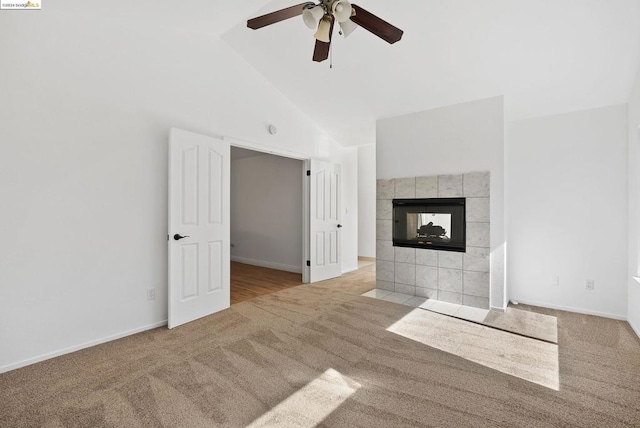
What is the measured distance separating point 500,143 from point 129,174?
159 inches

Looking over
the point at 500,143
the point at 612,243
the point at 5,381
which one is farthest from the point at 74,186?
the point at 612,243

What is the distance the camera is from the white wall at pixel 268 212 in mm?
5875

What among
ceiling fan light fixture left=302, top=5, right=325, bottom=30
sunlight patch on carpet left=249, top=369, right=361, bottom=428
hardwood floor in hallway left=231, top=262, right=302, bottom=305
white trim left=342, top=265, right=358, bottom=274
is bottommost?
sunlight patch on carpet left=249, top=369, right=361, bottom=428

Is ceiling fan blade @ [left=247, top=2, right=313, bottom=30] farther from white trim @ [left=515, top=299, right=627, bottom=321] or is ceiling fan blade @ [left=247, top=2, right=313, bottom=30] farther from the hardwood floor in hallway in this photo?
white trim @ [left=515, top=299, right=627, bottom=321]

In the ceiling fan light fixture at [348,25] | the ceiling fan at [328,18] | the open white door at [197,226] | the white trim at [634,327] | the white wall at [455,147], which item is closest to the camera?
the ceiling fan at [328,18]

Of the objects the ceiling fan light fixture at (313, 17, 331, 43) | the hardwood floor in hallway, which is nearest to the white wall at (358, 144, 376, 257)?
the hardwood floor in hallway

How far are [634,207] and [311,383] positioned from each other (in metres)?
3.59

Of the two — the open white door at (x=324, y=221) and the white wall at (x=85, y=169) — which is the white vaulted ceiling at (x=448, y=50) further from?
the open white door at (x=324, y=221)

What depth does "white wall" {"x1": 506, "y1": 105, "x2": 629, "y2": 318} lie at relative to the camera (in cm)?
331

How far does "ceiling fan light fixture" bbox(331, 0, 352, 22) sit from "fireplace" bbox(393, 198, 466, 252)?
2719mm

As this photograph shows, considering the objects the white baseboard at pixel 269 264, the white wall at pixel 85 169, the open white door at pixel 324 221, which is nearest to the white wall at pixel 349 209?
the open white door at pixel 324 221

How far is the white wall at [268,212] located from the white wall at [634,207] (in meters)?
4.41

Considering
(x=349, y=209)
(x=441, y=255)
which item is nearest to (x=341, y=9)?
(x=441, y=255)

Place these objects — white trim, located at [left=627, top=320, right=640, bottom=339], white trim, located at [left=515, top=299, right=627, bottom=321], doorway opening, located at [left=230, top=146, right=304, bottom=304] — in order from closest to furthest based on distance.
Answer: white trim, located at [left=627, top=320, right=640, bottom=339], white trim, located at [left=515, top=299, right=627, bottom=321], doorway opening, located at [left=230, top=146, right=304, bottom=304]
